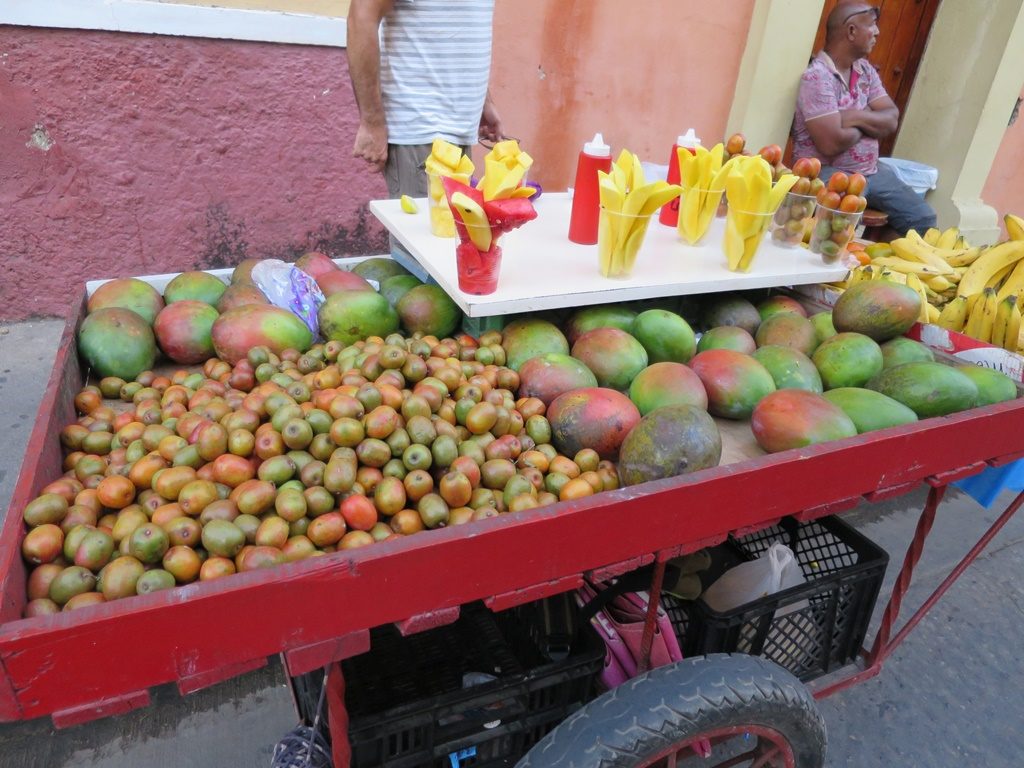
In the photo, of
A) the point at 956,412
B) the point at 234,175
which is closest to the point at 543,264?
the point at 956,412

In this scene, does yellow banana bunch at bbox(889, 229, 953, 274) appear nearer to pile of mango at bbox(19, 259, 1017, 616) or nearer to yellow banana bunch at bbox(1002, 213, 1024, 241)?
yellow banana bunch at bbox(1002, 213, 1024, 241)

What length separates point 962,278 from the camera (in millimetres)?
3125

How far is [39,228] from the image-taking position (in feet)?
12.2

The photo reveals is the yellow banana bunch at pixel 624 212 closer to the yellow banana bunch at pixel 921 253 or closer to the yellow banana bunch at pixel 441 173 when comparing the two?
the yellow banana bunch at pixel 441 173

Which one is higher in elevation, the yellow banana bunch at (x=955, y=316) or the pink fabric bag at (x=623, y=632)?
the yellow banana bunch at (x=955, y=316)

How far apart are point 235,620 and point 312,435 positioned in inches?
21.0

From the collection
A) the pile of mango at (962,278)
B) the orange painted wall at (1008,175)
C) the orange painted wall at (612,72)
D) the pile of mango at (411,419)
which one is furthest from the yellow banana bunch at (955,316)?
the orange painted wall at (1008,175)

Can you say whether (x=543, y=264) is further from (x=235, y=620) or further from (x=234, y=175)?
(x=234, y=175)

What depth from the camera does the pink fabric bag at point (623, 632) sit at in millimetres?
1769

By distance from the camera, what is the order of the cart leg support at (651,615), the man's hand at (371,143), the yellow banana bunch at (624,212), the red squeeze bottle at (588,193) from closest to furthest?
the cart leg support at (651,615), the yellow banana bunch at (624,212), the red squeeze bottle at (588,193), the man's hand at (371,143)

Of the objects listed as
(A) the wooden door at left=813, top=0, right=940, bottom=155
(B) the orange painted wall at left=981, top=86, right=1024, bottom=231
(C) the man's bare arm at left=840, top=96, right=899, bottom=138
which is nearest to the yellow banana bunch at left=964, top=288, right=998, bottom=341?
(C) the man's bare arm at left=840, top=96, right=899, bottom=138

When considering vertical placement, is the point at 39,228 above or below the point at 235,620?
below

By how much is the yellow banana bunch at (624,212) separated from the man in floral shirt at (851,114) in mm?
3152

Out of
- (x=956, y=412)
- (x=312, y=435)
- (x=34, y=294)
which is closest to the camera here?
(x=312, y=435)
